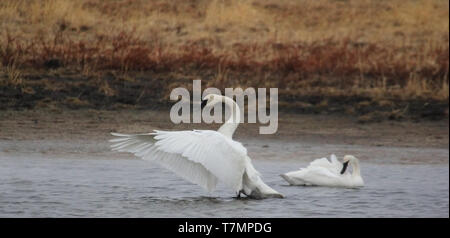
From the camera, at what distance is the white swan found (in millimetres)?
11164

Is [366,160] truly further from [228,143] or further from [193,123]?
[228,143]

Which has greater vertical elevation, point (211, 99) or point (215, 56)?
point (215, 56)

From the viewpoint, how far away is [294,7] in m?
21.5

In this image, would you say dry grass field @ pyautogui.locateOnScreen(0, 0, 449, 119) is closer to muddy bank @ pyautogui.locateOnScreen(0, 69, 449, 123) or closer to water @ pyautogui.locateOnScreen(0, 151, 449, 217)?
muddy bank @ pyautogui.locateOnScreen(0, 69, 449, 123)

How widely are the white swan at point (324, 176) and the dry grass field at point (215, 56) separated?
3675mm

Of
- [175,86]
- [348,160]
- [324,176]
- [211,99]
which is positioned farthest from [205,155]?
[175,86]

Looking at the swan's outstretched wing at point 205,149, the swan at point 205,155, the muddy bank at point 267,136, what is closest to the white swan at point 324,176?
the swan at point 205,155

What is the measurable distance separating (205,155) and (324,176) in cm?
215

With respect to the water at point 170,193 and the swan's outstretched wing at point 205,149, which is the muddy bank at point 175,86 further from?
the swan's outstretched wing at point 205,149

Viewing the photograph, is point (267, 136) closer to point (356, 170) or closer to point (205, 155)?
point (356, 170)

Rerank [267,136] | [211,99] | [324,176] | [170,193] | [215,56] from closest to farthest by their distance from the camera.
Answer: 1. [170,193]
2. [211,99]
3. [324,176]
4. [267,136]
5. [215,56]

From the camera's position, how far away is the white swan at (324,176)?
11164mm

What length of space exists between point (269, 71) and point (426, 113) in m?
2.77

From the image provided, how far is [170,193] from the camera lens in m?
10.7
